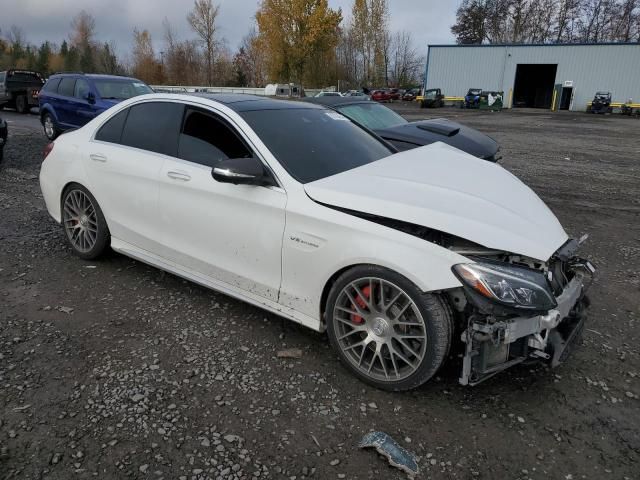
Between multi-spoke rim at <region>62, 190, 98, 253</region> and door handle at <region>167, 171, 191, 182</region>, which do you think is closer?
door handle at <region>167, 171, 191, 182</region>

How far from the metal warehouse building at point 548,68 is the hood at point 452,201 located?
44002 mm

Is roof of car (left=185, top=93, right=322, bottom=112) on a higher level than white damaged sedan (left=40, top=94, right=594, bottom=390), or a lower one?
higher

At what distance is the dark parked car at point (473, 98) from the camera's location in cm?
4041

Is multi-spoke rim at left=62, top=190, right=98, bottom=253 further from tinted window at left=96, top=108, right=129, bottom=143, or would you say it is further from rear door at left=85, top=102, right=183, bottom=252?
tinted window at left=96, top=108, right=129, bottom=143

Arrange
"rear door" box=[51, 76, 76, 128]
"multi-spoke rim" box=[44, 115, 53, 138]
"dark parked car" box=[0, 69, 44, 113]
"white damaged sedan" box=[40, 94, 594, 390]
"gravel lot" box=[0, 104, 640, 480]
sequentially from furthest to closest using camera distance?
1. "dark parked car" box=[0, 69, 44, 113]
2. "multi-spoke rim" box=[44, 115, 53, 138]
3. "rear door" box=[51, 76, 76, 128]
4. "white damaged sedan" box=[40, 94, 594, 390]
5. "gravel lot" box=[0, 104, 640, 480]

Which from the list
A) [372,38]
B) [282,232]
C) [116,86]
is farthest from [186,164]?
[372,38]

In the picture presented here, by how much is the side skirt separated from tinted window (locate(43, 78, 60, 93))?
10226mm


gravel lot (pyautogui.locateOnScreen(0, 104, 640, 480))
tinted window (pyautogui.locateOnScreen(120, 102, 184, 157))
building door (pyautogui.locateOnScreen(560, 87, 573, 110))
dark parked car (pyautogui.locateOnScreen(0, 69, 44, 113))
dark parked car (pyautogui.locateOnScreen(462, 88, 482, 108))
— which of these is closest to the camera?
gravel lot (pyautogui.locateOnScreen(0, 104, 640, 480))

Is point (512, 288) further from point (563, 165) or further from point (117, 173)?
point (563, 165)

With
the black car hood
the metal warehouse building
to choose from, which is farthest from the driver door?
the metal warehouse building

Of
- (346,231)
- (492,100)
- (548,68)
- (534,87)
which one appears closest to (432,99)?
(492,100)

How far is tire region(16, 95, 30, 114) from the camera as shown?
68.1 feet

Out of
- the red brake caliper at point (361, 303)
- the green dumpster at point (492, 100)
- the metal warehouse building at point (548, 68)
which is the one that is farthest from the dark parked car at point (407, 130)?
the metal warehouse building at point (548, 68)

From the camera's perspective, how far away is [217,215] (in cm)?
337
